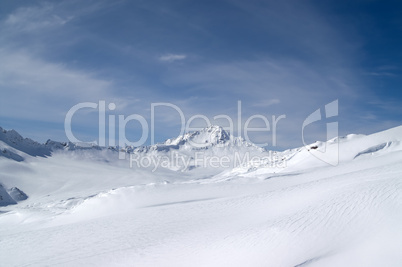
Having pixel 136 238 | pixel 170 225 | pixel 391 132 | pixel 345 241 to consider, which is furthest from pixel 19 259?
pixel 391 132

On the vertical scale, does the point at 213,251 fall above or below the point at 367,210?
below

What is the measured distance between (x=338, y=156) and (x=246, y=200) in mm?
30059

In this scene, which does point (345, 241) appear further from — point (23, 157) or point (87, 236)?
point (23, 157)

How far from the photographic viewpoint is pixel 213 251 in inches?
433

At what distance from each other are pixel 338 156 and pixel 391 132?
7.91 m

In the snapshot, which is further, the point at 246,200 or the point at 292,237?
the point at 246,200

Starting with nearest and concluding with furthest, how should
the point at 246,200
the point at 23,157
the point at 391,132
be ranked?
1. the point at 246,200
2. the point at 391,132
3. the point at 23,157

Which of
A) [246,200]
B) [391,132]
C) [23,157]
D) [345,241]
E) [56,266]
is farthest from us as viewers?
[23,157]

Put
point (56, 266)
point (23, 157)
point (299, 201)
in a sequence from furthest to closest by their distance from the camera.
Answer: point (23, 157)
point (299, 201)
point (56, 266)

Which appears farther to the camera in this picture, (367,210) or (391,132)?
(391,132)

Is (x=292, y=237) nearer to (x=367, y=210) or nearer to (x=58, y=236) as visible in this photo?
(x=367, y=210)

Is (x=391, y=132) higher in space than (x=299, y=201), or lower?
higher

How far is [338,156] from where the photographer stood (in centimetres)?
4334

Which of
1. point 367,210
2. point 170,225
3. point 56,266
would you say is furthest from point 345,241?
point 56,266
